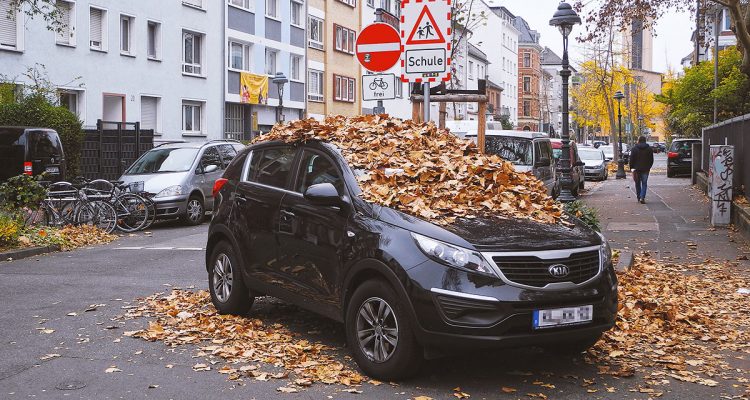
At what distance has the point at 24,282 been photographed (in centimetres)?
1066

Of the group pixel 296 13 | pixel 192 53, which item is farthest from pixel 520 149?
pixel 296 13

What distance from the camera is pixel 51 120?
72.0ft

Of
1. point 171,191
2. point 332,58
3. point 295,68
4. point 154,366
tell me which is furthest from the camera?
point 332,58

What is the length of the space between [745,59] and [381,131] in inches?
541

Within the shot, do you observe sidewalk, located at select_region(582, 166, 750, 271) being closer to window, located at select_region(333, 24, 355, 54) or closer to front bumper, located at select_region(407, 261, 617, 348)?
front bumper, located at select_region(407, 261, 617, 348)

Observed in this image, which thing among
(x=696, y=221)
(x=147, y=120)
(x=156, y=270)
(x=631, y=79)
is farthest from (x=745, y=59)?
(x=631, y=79)

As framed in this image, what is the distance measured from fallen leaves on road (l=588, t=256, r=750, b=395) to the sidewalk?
200 centimetres

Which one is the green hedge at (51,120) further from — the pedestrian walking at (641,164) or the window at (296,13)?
the window at (296,13)

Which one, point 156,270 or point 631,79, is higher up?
point 631,79

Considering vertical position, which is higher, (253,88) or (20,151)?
(253,88)

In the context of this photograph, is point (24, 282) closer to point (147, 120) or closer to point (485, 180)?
point (485, 180)

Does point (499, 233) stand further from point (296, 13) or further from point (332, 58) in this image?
point (332, 58)

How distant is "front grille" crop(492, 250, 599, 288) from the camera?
18.8ft

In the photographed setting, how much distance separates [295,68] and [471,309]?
40521 millimetres
